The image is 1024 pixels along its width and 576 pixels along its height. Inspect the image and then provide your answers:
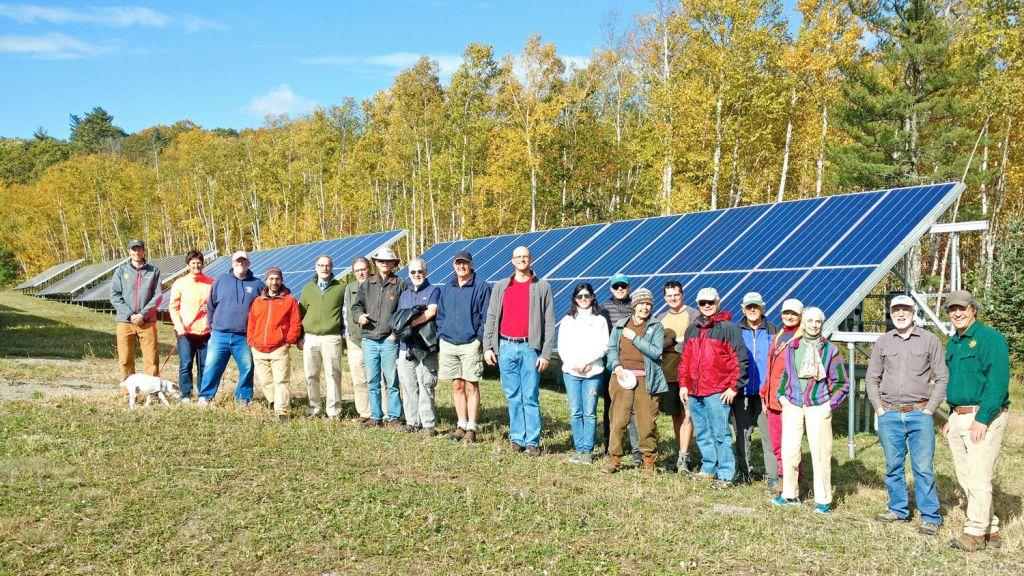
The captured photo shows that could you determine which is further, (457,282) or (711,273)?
(711,273)

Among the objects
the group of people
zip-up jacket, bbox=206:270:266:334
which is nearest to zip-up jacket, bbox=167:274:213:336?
the group of people

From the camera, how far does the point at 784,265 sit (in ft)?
35.0

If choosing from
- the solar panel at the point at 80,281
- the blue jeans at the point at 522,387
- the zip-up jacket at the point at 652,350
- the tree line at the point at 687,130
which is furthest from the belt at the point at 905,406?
the solar panel at the point at 80,281

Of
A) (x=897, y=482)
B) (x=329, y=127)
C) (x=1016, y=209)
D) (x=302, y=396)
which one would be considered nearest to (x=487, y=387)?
(x=302, y=396)

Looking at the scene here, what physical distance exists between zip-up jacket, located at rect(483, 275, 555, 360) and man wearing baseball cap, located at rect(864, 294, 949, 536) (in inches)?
113

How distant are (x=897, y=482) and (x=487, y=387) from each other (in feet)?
28.2

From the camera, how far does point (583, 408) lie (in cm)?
759

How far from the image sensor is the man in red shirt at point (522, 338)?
7656 mm

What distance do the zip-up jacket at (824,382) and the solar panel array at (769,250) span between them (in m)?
2.59

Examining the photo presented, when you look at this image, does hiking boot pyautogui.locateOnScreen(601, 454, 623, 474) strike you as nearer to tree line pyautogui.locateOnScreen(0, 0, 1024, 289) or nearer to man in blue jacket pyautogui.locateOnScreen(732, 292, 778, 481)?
man in blue jacket pyautogui.locateOnScreen(732, 292, 778, 481)

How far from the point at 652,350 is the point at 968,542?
9.07ft

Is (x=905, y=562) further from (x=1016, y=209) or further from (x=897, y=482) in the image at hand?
(x=1016, y=209)

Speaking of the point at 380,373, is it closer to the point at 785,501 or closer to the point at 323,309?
the point at 323,309

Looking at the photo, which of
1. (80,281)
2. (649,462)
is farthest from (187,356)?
(80,281)
